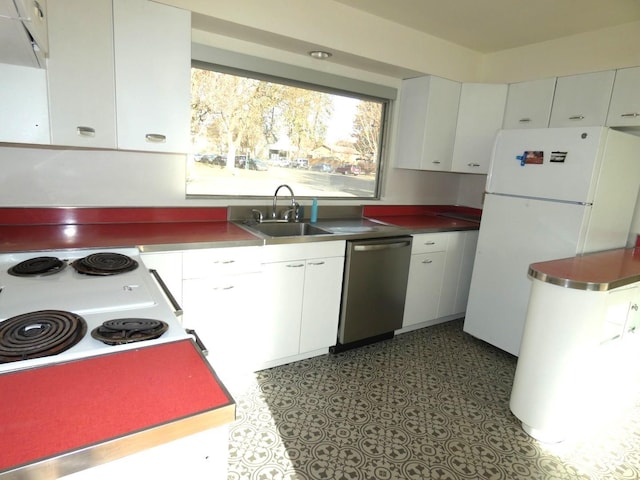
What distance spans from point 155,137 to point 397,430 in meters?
2.05

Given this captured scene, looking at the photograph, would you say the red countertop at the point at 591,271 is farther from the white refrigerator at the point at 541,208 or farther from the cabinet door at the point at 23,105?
the cabinet door at the point at 23,105

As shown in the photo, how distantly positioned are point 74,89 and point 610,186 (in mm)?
3105

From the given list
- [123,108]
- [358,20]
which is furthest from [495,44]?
[123,108]

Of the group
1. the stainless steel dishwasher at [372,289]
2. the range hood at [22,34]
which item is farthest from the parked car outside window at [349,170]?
the range hood at [22,34]

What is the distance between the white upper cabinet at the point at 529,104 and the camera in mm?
2947

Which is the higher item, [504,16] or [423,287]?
[504,16]

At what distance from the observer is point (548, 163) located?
8.18 feet

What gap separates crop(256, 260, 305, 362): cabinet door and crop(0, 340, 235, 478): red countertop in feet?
4.61

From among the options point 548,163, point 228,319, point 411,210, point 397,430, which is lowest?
point 397,430

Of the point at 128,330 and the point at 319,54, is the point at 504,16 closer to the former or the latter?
the point at 319,54

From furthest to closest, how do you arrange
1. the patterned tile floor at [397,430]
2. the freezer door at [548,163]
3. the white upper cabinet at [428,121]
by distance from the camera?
the white upper cabinet at [428,121] → the freezer door at [548,163] → the patterned tile floor at [397,430]

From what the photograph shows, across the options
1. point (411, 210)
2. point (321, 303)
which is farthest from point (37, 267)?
point (411, 210)

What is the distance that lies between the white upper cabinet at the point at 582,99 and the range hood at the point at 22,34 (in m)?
3.21

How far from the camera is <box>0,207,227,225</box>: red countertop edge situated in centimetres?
214
